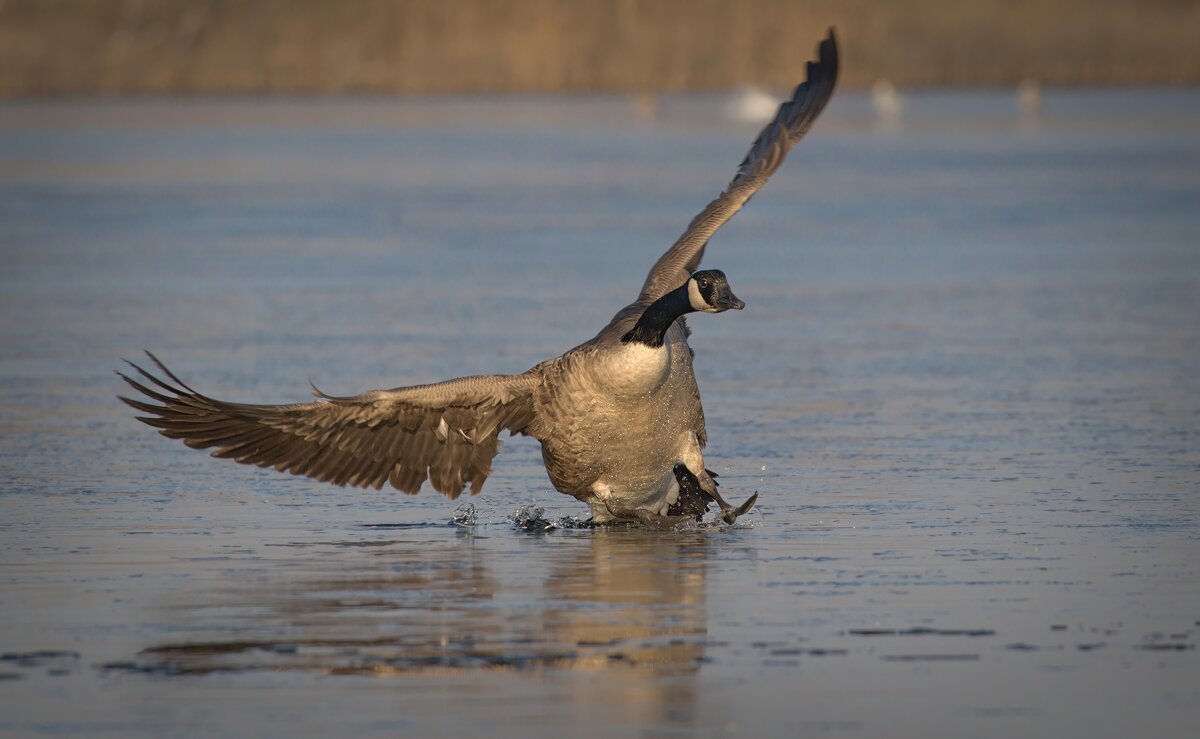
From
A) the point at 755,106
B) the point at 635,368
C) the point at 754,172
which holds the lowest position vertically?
the point at 635,368

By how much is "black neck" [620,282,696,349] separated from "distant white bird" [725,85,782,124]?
34.9 metres

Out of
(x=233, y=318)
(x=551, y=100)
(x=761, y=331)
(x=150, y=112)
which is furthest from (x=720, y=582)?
(x=551, y=100)

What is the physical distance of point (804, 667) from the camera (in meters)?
6.41

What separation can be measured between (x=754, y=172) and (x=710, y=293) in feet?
8.72

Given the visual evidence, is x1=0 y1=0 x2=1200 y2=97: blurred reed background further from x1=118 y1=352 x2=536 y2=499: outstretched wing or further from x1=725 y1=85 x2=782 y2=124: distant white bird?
x1=118 y1=352 x2=536 y2=499: outstretched wing

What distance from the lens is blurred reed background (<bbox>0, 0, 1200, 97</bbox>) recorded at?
172ft

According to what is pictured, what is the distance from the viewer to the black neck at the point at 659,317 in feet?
28.0

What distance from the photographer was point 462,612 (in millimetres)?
7336

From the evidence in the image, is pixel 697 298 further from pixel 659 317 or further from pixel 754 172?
pixel 754 172

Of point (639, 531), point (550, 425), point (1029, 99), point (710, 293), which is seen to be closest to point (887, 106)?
point (1029, 99)

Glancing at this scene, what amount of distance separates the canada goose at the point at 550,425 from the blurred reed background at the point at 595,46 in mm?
40731

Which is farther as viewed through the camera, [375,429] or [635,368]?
[375,429]

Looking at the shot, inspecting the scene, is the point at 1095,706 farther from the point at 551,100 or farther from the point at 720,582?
the point at 551,100

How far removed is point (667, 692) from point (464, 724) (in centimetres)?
70
